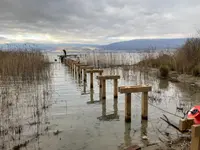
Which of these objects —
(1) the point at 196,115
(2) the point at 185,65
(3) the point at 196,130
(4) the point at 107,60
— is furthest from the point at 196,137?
(4) the point at 107,60

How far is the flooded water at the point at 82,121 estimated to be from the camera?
429 cm

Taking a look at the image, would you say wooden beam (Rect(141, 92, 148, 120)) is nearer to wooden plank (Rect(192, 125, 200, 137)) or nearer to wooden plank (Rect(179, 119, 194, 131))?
wooden plank (Rect(179, 119, 194, 131))

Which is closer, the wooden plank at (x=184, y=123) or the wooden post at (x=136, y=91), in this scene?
the wooden plank at (x=184, y=123)

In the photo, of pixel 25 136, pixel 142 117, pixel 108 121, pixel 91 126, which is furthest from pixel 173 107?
pixel 25 136

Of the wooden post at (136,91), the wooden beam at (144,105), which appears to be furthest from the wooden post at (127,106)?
the wooden beam at (144,105)

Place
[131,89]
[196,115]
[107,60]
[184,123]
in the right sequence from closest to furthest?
1. [184,123]
2. [196,115]
3. [131,89]
4. [107,60]

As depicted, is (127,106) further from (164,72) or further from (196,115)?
(164,72)

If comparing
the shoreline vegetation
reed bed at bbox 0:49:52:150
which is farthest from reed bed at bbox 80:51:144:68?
reed bed at bbox 0:49:52:150

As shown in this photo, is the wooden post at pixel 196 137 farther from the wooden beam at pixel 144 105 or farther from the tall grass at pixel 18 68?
the tall grass at pixel 18 68

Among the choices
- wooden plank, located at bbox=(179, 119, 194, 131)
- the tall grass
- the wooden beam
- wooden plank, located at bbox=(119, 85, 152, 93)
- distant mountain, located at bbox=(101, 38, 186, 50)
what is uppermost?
distant mountain, located at bbox=(101, 38, 186, 50)

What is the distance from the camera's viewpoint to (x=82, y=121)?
5562 mm

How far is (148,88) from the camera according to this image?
5430 mm

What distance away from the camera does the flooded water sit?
14.1ft

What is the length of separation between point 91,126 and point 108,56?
682 inches
